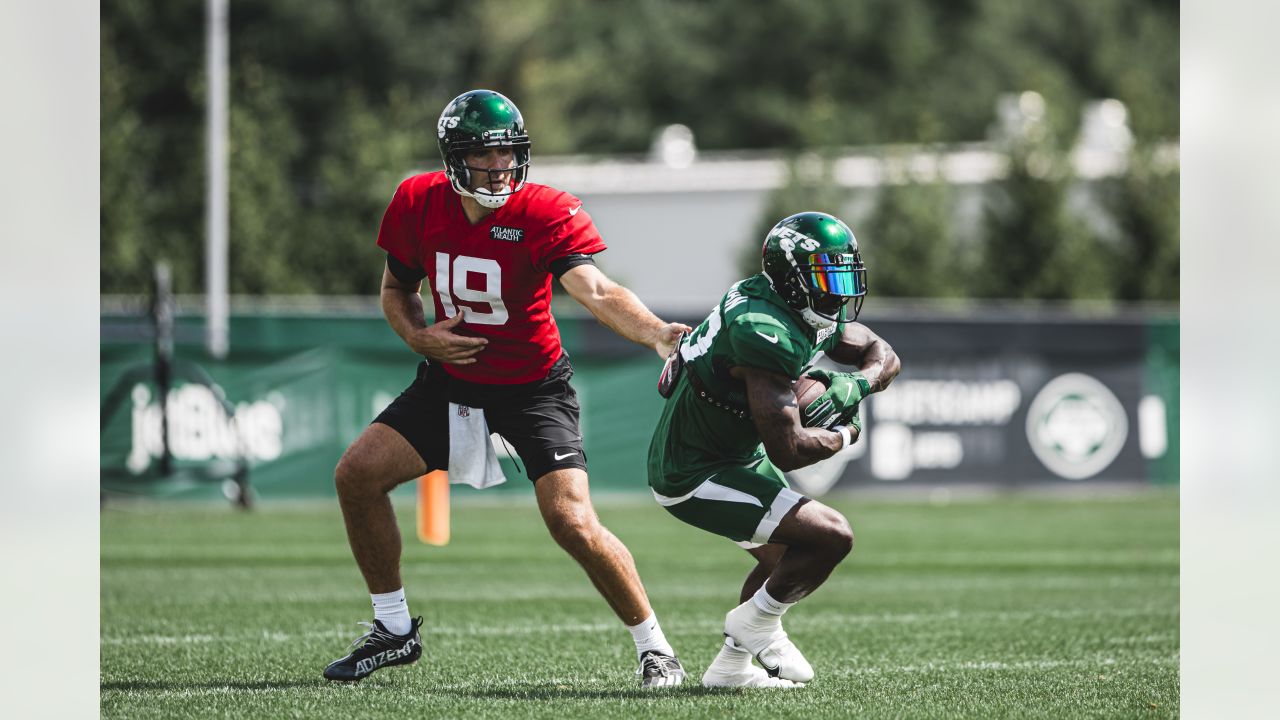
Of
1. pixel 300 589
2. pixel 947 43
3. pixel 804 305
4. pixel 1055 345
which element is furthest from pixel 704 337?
pixel 947 43

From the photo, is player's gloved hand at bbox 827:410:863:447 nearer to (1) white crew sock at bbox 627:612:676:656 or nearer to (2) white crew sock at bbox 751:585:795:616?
(2) white crew sock at bbox 751:585:795:616

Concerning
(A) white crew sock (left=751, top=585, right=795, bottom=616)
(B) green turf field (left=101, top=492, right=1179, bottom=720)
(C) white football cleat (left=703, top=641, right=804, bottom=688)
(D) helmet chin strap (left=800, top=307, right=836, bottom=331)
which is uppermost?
(D) helmet chin strap (left=800, top=307, right=836, bottom=331)

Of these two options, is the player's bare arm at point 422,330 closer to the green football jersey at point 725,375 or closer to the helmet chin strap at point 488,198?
the helmet chin strap at point 488,198

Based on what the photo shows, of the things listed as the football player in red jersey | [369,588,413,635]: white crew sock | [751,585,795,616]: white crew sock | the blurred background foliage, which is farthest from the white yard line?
the blurred background foliage

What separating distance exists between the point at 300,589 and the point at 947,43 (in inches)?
1947

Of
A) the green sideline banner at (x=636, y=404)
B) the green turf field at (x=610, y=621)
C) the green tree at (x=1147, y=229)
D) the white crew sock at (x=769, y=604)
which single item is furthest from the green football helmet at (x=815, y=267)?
the green tree at (x=1147, y=229)

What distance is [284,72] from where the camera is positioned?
38500mm

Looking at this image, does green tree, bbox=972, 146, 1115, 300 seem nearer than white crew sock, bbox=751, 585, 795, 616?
No

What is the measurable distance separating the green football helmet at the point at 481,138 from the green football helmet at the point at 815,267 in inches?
38.5

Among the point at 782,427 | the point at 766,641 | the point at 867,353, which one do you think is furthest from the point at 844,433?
the point at 766,641

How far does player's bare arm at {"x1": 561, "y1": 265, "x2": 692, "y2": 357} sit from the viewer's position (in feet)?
18.8

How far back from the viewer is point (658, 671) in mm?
5797

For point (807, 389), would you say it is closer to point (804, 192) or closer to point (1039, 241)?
point (804, 192)
